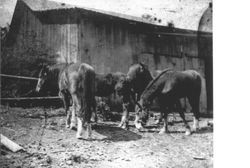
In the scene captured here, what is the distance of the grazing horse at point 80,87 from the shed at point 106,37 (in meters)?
0.20

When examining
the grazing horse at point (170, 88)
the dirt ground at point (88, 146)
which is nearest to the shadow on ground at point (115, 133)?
the dirt ground at point (88, 146)

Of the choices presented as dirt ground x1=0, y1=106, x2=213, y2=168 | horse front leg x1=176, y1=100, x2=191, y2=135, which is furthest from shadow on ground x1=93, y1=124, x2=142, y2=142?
horse front leg x1=176, y1=100, x2=191, y2=135

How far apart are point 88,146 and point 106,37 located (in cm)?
160

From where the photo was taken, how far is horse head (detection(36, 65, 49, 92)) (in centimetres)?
350

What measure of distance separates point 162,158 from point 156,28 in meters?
1.82

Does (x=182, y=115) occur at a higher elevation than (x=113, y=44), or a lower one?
lower

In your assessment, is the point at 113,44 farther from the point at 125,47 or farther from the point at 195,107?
the point at 195,107

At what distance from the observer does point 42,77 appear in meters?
3.58

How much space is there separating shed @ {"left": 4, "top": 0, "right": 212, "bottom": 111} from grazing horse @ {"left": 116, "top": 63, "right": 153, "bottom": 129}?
0.11m

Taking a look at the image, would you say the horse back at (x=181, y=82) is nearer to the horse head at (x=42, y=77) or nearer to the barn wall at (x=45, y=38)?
the barn wall at (x=45, y=38)

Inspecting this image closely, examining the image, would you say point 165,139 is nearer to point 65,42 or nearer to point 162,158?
point 162,158

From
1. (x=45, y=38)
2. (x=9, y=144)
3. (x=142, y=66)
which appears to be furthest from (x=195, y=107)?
(x=9, y=144)

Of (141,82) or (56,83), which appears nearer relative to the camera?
(56,83)
